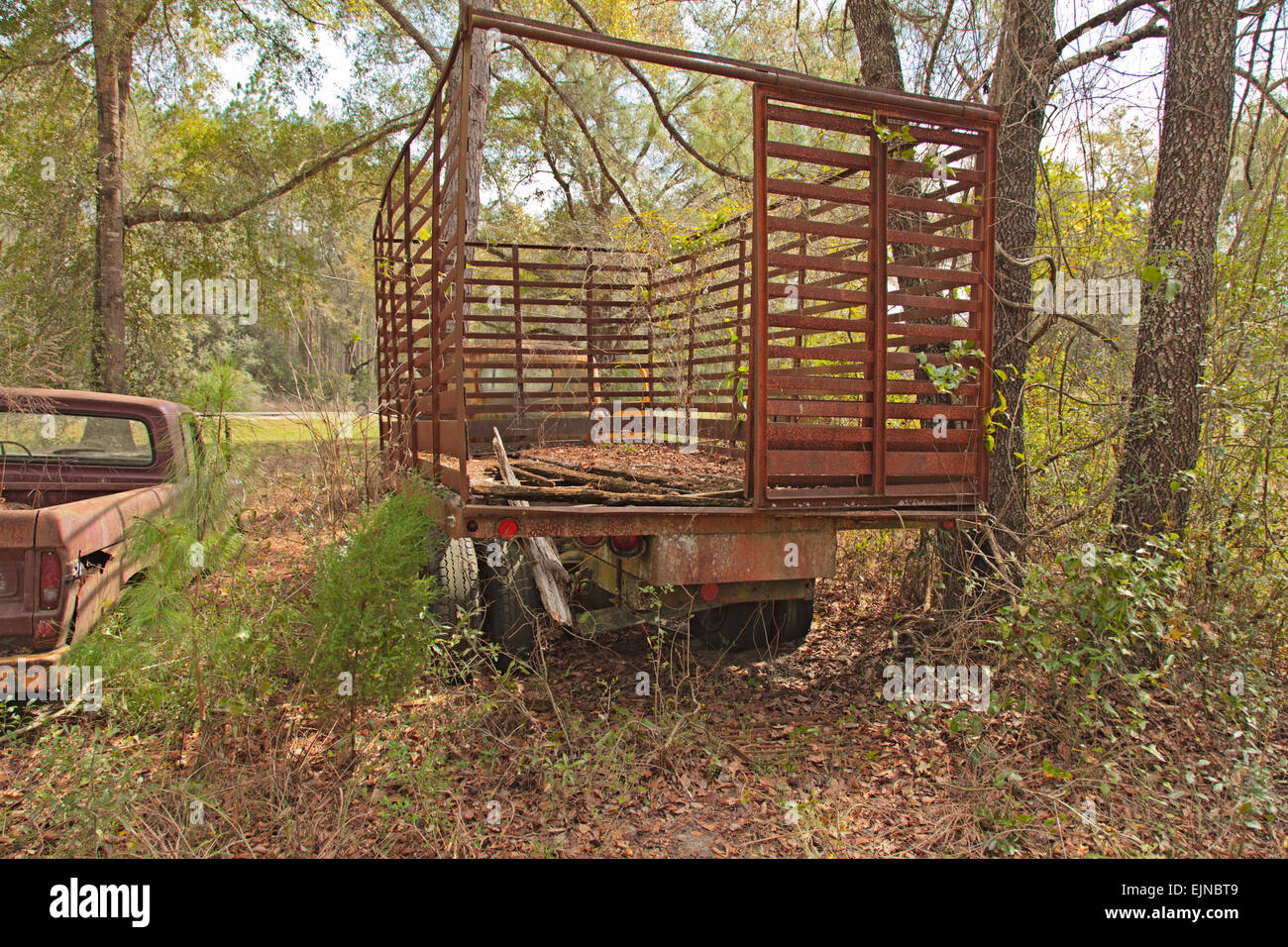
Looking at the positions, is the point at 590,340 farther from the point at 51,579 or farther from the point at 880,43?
the point at 51,579

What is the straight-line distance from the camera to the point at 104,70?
1034 centimetres

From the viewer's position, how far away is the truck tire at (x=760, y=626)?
4.80 m

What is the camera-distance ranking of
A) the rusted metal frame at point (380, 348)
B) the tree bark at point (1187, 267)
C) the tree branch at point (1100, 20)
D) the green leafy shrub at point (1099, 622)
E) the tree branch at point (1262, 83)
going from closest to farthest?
the green leafy shrub at point (1099, 622) < the tree bark at point (1187, 267) < the tree branch at point (1262, 83) < the tree branch at point (1100, 20) < the rusted metal frame at point (380, 348)

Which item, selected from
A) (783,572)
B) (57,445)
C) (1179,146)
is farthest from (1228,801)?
(57,445)

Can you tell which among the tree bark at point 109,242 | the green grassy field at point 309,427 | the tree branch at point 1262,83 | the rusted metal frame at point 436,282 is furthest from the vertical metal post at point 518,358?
the tree bark at point 109,242

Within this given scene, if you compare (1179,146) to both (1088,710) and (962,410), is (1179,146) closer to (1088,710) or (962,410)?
(962,410)

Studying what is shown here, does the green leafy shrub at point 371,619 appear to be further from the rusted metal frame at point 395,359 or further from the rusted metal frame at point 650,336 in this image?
the rusted metal frame at point 650,336

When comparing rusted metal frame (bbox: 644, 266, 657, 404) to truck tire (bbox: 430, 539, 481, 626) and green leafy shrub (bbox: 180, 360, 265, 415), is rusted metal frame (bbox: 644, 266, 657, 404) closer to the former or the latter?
truck tire (bbox: 430, 539, 481, 626)

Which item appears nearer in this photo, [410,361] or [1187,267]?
[1187,267]

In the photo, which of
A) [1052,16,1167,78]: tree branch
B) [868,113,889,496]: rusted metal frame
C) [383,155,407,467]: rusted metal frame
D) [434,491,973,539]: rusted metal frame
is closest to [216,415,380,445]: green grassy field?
[383,155,407,467]: rusted metal frame

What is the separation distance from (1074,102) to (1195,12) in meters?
0.75

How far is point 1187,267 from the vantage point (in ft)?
14.1

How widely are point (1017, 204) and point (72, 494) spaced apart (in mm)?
6084

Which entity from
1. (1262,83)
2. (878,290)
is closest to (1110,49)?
(1262,83)
